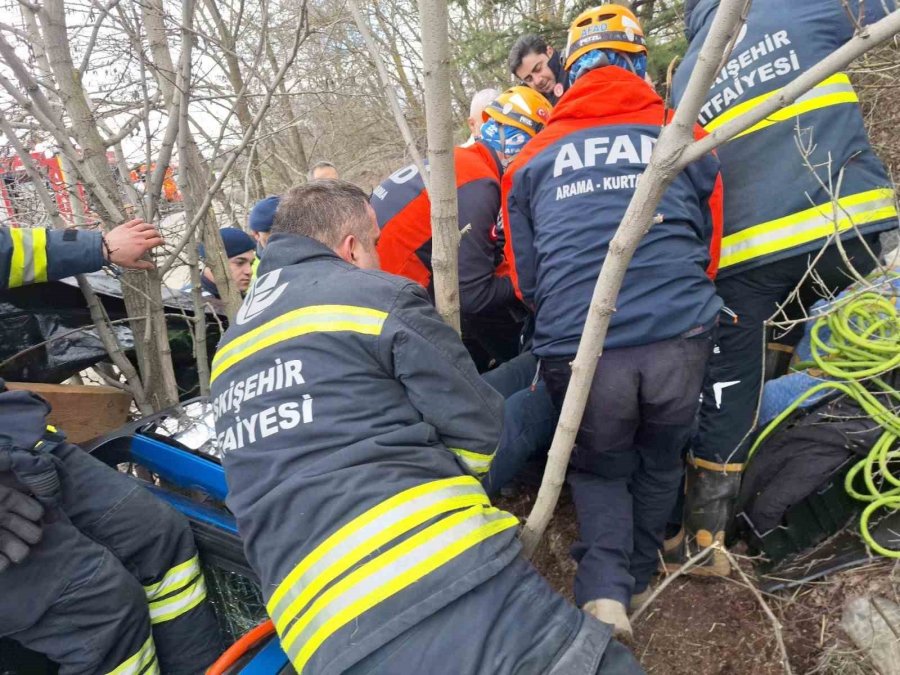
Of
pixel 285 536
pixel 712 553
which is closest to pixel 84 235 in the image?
pixel 285 536

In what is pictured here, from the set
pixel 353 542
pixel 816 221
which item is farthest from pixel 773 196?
pixel 353 542

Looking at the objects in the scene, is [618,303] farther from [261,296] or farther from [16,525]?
[16,525]

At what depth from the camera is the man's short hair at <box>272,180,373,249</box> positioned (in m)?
1.80

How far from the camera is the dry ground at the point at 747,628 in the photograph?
2.03 meters

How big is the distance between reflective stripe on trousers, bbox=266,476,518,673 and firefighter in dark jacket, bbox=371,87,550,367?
1.69 m

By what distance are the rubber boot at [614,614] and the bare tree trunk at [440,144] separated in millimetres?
1114

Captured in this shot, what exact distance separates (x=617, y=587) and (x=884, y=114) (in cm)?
398

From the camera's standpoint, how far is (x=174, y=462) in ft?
7.43

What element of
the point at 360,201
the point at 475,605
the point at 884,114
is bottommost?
the point at 475,605

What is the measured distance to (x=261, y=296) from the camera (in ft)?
5.47

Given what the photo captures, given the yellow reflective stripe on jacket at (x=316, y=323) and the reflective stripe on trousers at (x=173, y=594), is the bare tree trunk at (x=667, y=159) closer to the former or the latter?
the yellow reflective stripe on jacket at (x=316, y=323)

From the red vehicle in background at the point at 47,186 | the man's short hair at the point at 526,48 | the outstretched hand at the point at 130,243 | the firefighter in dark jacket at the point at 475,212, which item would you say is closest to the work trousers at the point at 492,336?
the firefighter in dark jacket at the point at 475,212

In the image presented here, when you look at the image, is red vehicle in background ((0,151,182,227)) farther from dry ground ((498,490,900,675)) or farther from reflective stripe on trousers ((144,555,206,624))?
dry ground ((498,490,900,675))

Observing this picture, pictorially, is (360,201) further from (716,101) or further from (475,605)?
(716,101)
